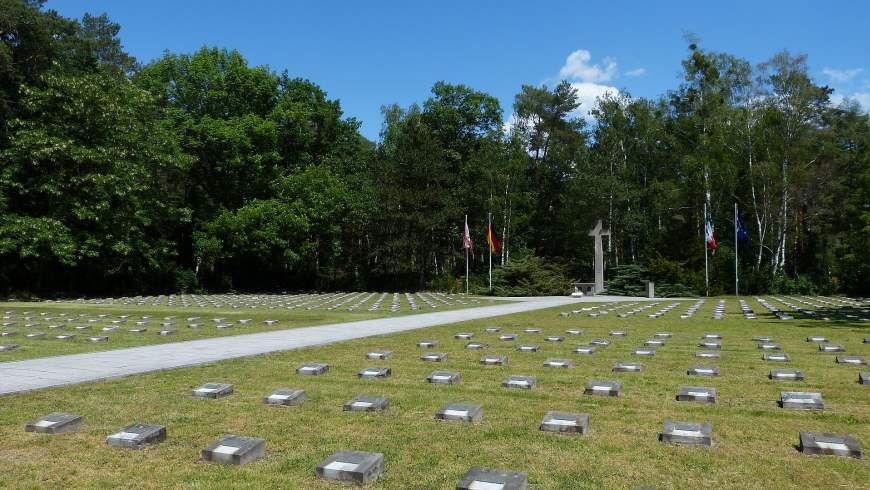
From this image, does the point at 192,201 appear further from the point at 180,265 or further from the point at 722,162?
the point at 722,162

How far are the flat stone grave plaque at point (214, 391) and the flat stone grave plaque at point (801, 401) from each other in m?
5.34

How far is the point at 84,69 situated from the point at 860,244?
141 feet

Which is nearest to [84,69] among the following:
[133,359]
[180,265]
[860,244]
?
[180,265]

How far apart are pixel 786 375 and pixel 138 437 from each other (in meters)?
6.65

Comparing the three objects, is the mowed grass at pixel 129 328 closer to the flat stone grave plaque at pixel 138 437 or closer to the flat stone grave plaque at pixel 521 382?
the flat stone grave plaque at pixel 138 437

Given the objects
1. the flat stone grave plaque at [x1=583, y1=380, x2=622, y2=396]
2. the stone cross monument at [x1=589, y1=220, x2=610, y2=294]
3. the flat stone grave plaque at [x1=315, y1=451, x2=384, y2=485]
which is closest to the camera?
the flat stone grave plaque at [x1=315, y1=451, x2=384, y2=485]

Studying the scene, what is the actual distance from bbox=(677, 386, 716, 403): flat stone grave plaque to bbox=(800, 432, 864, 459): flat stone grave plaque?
139cm

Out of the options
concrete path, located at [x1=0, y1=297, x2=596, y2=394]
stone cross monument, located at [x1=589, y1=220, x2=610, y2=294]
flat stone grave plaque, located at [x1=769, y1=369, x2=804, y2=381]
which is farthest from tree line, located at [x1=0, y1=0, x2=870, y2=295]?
flat stone grave plaque, located at [x1=769, y1=369, x2=804, y2=381]

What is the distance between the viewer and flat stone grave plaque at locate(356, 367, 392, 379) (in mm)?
7152

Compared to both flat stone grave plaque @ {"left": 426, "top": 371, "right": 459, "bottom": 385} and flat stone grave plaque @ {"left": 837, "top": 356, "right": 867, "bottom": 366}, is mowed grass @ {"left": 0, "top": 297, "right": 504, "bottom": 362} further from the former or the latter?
flat stone grave plaque @ {"left": 837, "top": 356, "right": 867, "bottom": 366}

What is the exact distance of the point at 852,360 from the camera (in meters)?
8.13

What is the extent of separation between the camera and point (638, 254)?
42.7m

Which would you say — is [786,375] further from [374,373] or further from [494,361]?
[374,373]

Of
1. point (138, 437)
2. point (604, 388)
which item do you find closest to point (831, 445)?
point (604, 388)
